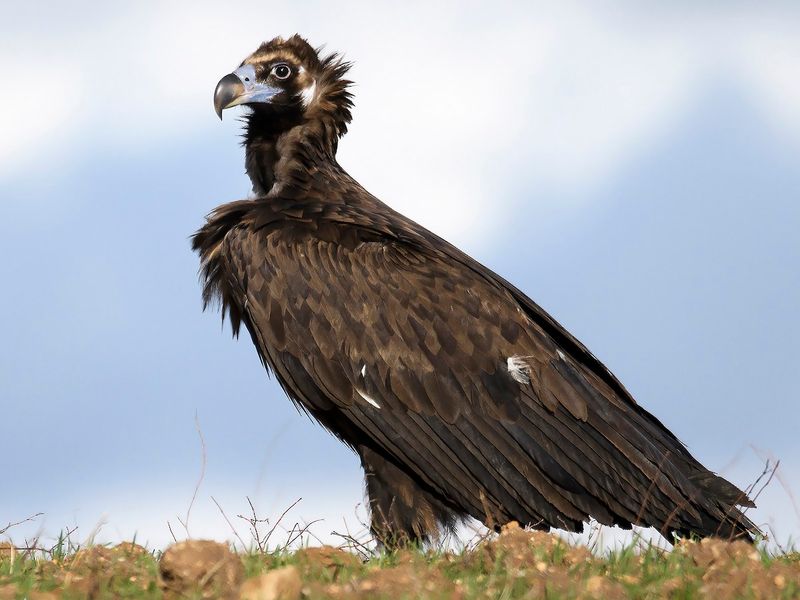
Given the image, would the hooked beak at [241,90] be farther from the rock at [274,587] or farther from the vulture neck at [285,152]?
the rock at [274,587]

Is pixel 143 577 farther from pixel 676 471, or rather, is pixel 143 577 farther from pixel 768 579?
pixel 676 471

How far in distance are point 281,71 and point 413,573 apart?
5470 mm

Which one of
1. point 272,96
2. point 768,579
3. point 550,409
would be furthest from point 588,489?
point 272,96

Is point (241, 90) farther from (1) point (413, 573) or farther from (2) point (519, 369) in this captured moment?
(1) point (413, 573)

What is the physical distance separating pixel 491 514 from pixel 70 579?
2.83 meters

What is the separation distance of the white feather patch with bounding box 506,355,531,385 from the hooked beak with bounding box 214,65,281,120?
296 cm

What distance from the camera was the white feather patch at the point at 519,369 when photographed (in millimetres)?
6562

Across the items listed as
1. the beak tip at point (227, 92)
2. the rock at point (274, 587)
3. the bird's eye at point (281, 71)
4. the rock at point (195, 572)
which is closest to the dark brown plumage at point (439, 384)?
the beak tip at point (227, 92)

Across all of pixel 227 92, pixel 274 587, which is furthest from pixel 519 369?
A: pixel 274 587

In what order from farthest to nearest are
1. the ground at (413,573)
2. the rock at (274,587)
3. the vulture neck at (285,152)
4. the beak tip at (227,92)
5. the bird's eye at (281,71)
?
the bird's eye at (281,71)
the beak tip at (227,92)
the vulture neck at (285,152)
the ground at (413,573)
the rock at (274,587)

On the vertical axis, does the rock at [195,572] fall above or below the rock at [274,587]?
above

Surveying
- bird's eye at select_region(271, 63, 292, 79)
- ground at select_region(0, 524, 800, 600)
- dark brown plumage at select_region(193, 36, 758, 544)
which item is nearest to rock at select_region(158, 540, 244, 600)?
ground at select_region(0, 524, 800, 600)

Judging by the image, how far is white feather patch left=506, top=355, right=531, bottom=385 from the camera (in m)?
6.56

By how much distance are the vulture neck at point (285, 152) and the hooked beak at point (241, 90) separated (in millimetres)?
147
